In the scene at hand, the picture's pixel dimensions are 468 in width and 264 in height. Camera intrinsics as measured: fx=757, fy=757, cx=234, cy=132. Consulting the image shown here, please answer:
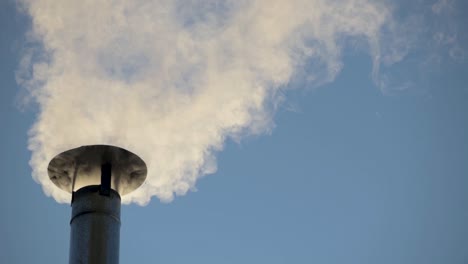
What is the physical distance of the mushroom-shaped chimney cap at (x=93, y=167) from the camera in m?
9.75

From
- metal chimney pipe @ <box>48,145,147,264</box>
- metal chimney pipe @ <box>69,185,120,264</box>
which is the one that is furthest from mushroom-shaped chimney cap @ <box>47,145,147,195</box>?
metal chimney pipe @ <box>69,185,120,264</box>

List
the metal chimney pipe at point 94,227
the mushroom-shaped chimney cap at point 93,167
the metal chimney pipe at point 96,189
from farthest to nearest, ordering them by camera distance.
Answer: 1. the mushroom-shaped chimney cap at point 93,167
2. the metal chimney pipe at point 96,189
3. the metal chimney pipe at point 94,227

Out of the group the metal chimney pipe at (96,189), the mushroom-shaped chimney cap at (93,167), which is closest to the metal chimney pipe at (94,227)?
the metal chimney pipe at (96,189)

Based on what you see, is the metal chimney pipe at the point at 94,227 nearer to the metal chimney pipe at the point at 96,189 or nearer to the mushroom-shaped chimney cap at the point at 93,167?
the metal chimney pipe at the point at 96,189

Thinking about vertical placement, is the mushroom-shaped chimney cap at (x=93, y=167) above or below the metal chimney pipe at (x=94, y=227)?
above

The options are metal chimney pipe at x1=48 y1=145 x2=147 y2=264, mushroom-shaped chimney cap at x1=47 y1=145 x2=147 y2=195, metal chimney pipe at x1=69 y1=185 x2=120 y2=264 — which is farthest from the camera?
mushroom-shaped chimney cap at x1=47 y1=145 x2=147 y2=195

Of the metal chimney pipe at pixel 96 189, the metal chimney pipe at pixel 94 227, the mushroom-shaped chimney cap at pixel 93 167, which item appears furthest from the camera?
the mushroom-shaped chimney cap at pixel 93 167

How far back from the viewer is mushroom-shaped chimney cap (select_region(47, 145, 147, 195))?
975cm

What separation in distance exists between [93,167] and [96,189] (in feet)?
1.51

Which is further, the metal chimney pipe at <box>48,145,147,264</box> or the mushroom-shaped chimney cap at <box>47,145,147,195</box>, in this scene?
the mushroom-shaped chimney cap at <box>47,145,147,195</box>

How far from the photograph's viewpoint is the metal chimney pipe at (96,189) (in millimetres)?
8938

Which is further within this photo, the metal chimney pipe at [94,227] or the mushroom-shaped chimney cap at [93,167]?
the mushroom-shaped chimney cap at [93,167]

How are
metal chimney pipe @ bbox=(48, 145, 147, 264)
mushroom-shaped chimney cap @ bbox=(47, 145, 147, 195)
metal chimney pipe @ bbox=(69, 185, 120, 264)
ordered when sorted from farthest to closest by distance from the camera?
mushroom-shaped chimney cap @ bbox=(47, 145, 147, 195)
metal chimney pipe @ bbox=(48, 145, 147, 264)
metal chimney pipe @ bbox=(69, 185, 120, 264)

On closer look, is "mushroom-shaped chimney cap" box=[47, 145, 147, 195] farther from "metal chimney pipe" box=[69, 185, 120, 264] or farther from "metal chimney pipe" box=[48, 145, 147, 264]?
"metal chimney pipe" box=[69, 185, 120, 264]
